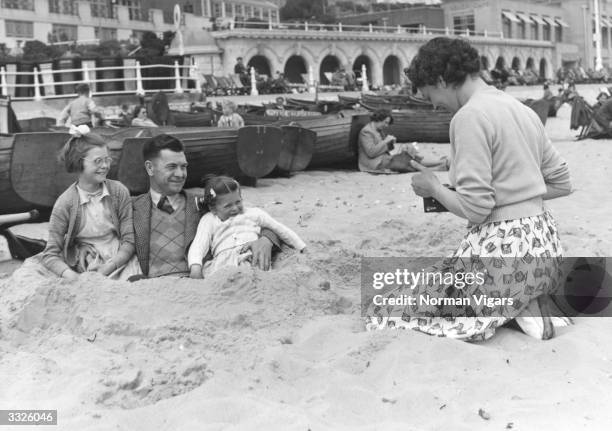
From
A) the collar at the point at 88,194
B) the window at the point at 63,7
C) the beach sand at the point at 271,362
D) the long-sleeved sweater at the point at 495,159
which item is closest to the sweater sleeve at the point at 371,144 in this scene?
the beach sand at the point at 271,362

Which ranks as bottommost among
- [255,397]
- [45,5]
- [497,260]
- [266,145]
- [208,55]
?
[255,397]

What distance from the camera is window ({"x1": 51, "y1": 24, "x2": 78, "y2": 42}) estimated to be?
1591 inches

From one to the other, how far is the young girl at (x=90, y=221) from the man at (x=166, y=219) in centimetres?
8

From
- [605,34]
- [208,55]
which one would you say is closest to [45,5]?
[208,55]

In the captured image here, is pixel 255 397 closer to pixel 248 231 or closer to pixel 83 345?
pixel 83 345

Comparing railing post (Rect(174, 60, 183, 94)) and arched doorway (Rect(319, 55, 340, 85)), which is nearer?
railing post (Rect(174, 60, 183, 94))

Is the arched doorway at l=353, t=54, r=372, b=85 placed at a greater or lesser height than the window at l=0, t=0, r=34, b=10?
lesser

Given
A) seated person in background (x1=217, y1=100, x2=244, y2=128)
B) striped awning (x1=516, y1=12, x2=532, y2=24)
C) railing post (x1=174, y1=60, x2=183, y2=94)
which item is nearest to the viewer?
seated person in background (x1=217, y1=100, x2=244, y2=128)

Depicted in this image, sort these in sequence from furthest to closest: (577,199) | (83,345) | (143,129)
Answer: (143,129) < (577,199) < (83,345)

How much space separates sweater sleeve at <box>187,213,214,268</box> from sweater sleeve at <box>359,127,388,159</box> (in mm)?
6931

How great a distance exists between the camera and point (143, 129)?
8414 millimetres

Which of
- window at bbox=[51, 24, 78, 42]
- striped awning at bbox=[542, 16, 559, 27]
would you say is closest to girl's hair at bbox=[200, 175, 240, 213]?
window at bbox=[51, 24, 78, 42]

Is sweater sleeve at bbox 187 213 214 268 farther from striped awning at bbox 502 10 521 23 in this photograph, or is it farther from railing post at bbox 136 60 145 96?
striped awning at bbox 502 10 521 23

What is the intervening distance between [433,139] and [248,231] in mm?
11293
